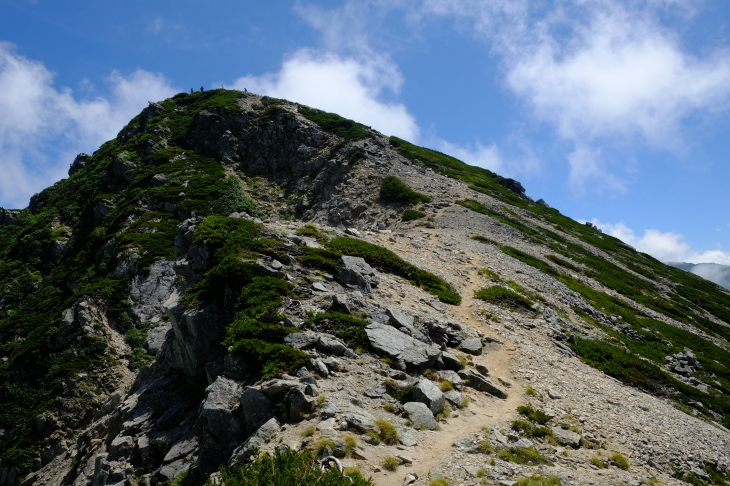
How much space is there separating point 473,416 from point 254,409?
6.74m

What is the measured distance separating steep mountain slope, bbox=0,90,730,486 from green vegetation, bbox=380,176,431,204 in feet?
0.91

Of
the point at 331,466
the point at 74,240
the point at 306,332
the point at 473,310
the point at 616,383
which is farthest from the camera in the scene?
the point at 74,240

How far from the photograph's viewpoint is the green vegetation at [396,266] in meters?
25.8

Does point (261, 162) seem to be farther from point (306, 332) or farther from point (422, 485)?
point (422, 485)

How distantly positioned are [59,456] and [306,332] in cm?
2430

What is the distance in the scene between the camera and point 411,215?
49.6m

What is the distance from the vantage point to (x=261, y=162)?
74188 mm

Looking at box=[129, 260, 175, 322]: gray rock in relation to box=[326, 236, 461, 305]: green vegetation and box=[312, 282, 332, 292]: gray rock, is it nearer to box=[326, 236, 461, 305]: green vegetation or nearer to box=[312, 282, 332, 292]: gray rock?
box=[326, 236, 461, 305]: green vegetation

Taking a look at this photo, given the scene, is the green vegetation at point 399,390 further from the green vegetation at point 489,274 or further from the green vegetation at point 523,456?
the green vegetation at point 489,274

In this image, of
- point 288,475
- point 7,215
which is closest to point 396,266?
point 288,475

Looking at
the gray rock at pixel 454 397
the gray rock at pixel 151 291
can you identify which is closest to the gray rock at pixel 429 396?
the gray rock at pixel 454 397

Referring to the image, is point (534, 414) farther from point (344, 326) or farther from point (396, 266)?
point (396, 266)

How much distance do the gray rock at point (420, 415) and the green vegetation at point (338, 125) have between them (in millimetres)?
63503

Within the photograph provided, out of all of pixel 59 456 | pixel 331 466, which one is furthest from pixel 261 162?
pixel 331 466
